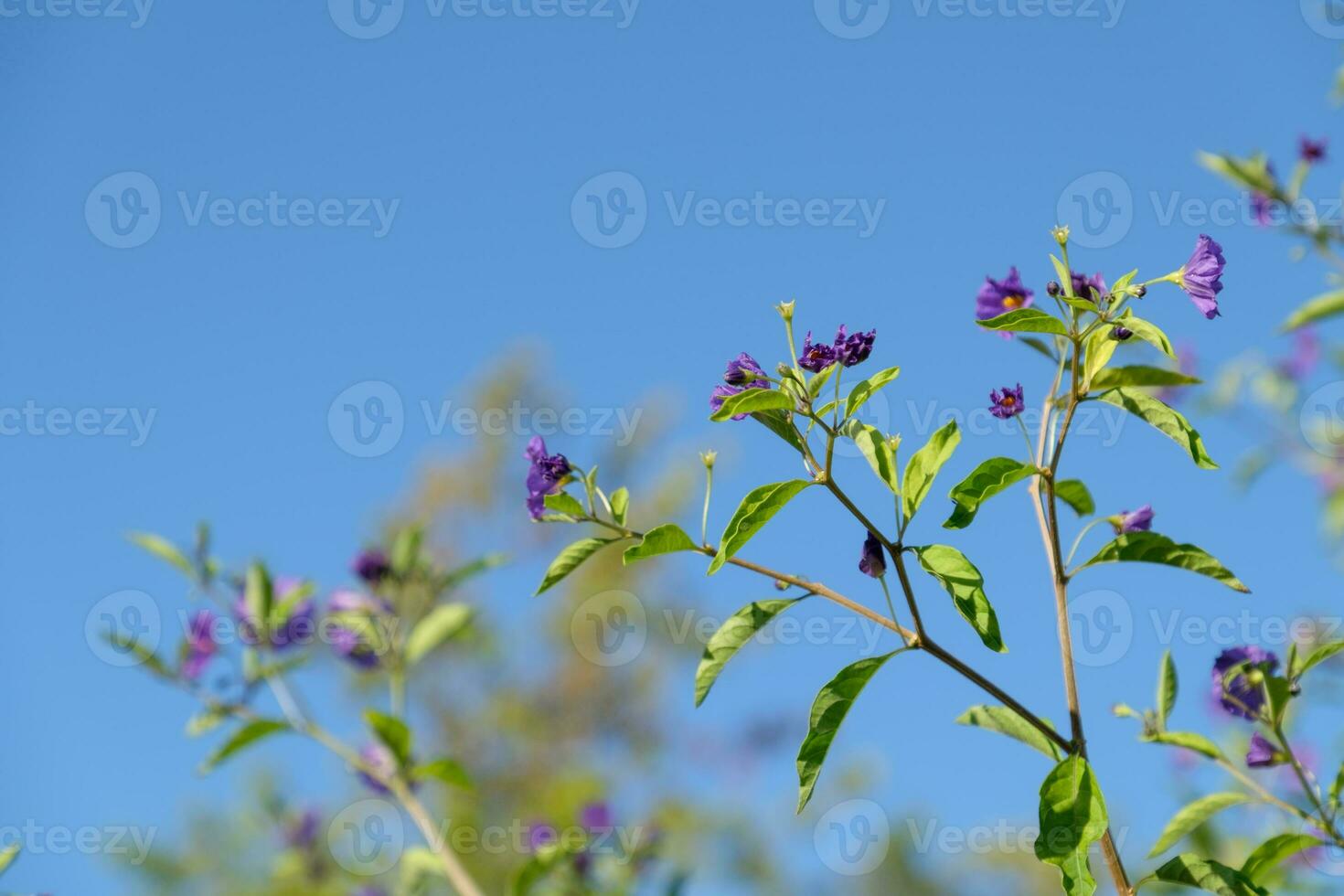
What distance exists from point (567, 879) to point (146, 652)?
1.09 metres

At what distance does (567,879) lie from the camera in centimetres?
282

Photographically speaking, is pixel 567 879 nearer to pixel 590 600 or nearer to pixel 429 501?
pixel 590 600

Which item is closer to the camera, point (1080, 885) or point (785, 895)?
→ point (1080, 885)

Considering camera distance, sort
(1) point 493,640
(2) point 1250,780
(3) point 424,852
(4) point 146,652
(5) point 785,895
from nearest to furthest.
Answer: (2) point 1250,780 → (3) point 424,852 → (4) point 146,652 → (1) point 493,640 → (5) point 785,895

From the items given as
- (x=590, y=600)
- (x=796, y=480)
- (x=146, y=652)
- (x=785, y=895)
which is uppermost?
(x=796, y=480)

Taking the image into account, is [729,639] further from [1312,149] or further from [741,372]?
[1312,149]

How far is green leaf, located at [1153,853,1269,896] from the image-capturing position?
52.4 inches

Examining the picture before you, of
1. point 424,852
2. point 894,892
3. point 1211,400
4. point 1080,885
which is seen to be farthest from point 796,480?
point 894,892

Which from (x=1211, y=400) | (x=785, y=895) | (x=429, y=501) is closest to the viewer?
(x=1211, y=400)

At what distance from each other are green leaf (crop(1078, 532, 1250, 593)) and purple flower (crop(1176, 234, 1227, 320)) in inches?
11.8

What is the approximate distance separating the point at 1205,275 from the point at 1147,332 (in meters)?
0.25

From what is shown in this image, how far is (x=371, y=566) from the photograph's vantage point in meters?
2.93

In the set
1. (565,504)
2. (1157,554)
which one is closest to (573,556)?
(565,504)

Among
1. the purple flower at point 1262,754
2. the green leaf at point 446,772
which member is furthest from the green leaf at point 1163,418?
the green leaf at point 446,772
